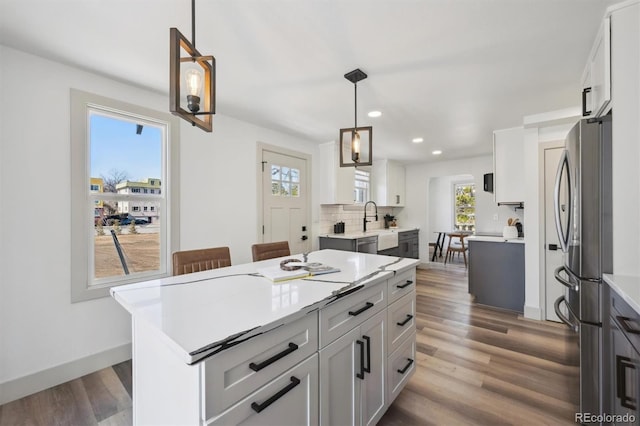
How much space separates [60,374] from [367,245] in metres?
3.86

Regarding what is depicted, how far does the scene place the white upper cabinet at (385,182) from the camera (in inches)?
229

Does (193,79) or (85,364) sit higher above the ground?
(193,79)

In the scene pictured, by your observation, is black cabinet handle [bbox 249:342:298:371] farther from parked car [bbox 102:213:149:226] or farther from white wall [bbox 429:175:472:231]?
white wall [bbox 429:175:472:231]

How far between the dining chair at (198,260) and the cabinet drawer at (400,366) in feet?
4.40

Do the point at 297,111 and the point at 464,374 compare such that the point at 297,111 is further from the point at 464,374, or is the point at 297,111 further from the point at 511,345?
the point at 511,345

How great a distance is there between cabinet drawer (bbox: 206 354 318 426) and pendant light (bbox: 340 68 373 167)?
161 cm

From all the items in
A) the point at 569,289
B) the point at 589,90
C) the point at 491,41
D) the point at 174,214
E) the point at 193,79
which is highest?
the point at 491,41

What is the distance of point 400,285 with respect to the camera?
1.79 metres

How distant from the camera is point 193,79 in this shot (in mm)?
1208

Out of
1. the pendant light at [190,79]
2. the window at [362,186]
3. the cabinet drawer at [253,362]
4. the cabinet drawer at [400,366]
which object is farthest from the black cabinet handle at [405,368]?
the window at [362,186]

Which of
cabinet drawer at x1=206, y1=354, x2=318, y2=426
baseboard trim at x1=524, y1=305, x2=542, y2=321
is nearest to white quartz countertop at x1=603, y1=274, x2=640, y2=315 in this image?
cabinet drawer at x1=206, y1=354, x2=318, y2=426

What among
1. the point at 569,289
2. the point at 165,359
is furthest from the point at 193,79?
the point at 569,289

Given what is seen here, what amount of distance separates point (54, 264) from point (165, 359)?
1.83 m

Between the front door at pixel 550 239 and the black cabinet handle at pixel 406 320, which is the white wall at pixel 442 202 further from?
the black cabinet handle at pixel 406 320
